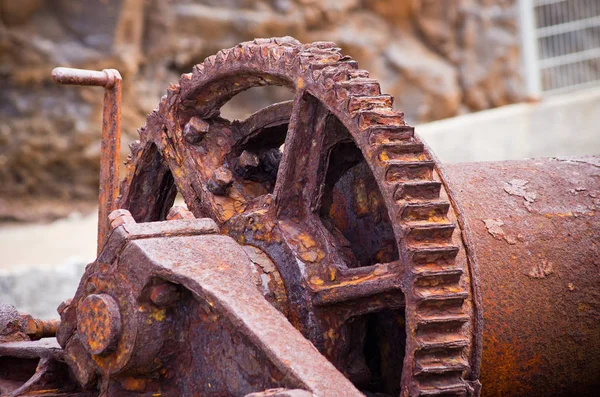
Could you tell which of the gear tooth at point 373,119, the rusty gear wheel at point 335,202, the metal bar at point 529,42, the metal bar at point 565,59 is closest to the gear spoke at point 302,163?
the rusty gear wheel at point 335,202

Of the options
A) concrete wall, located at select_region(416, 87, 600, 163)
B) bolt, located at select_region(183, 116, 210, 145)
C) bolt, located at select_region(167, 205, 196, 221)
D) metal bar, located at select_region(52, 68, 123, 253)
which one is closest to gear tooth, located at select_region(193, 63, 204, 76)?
bolt, located at select_region(183, 116, 210, 145)

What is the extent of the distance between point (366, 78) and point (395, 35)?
9.20 metres

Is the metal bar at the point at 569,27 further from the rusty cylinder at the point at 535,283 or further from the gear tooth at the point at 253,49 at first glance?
the gear tooth at the point at 253,49

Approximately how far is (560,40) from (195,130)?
7652 mm

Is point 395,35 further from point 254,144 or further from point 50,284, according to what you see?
point 254,144

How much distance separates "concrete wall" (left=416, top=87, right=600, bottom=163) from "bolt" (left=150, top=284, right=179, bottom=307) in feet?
20.2

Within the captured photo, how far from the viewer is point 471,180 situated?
96.6 inches

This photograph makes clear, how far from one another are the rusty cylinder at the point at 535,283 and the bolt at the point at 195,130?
0.76 metres

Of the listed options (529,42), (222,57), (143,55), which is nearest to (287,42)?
(222,57)

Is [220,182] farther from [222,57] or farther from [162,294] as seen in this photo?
[162,294]

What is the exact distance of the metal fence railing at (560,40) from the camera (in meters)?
9.31

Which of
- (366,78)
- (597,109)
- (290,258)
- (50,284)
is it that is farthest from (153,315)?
(597,109)

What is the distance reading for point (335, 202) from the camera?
7.71ft

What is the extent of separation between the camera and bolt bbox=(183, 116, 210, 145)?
2.61 meters
